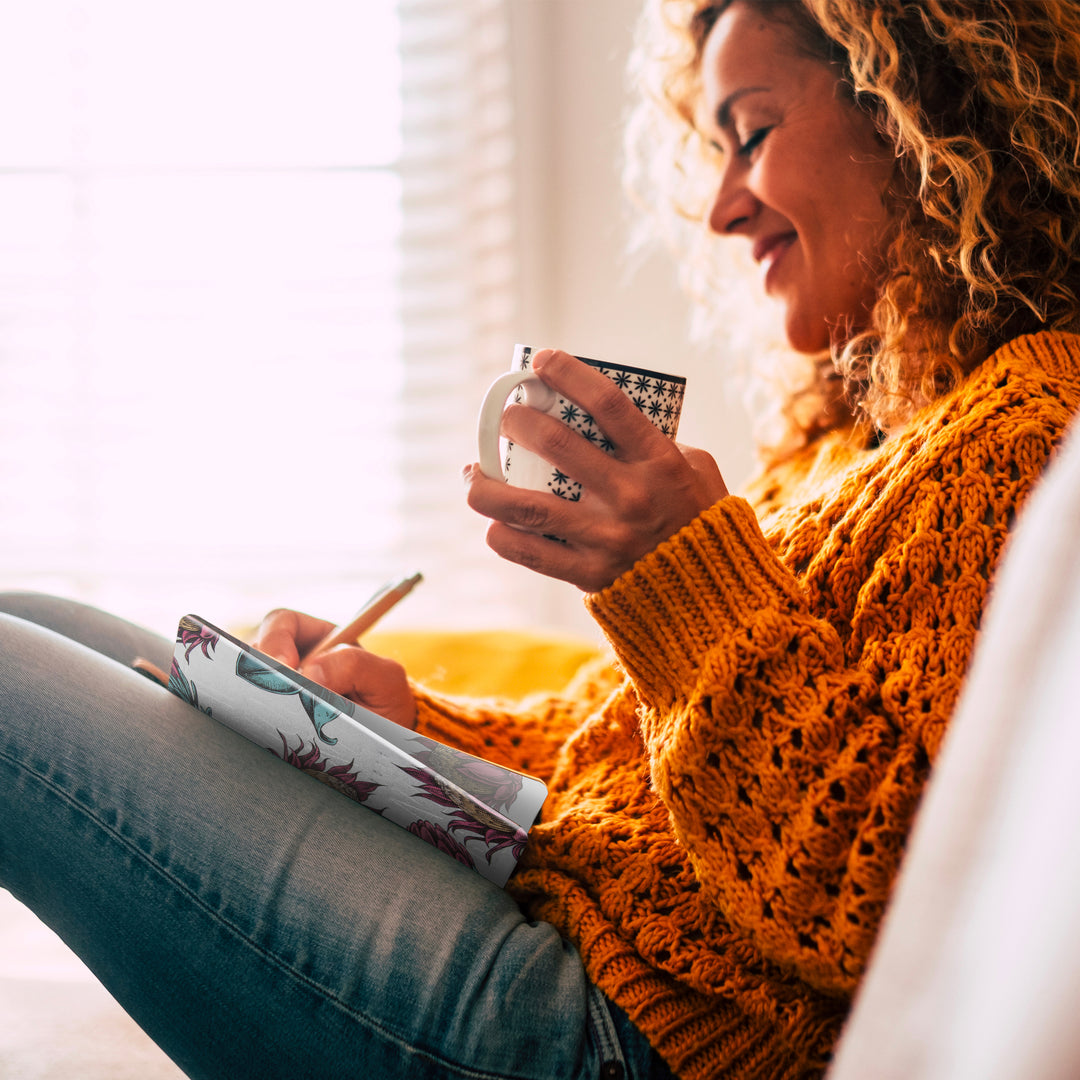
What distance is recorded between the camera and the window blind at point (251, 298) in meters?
1.78

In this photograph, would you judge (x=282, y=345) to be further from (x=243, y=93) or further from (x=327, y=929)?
(x=327, y=929)

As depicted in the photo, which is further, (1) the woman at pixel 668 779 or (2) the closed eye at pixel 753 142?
(2) the closed eye at pixel 753 142

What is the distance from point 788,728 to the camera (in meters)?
0.48

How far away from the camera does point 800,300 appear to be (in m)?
0.78

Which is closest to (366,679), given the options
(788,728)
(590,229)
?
(788,728)

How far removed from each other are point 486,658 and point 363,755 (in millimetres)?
748

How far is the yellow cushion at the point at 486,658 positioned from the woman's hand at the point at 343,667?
0.40 meters

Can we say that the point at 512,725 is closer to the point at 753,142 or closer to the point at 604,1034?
the point at 604,1034

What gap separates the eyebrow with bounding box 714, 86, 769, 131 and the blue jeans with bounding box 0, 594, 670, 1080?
643mm

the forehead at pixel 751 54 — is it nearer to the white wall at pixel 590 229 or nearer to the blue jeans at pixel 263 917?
the blue jeans at pixel 263 917

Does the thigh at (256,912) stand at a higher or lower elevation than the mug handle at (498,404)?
lower

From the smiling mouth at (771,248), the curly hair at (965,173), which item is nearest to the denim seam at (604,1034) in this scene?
the curly hair at (965,173)

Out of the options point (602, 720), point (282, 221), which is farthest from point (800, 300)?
point (282, 221)

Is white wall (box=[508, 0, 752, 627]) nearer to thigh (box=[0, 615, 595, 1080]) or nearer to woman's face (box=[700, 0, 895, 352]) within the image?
woman's face (box=[700, 0, 895, 352])
